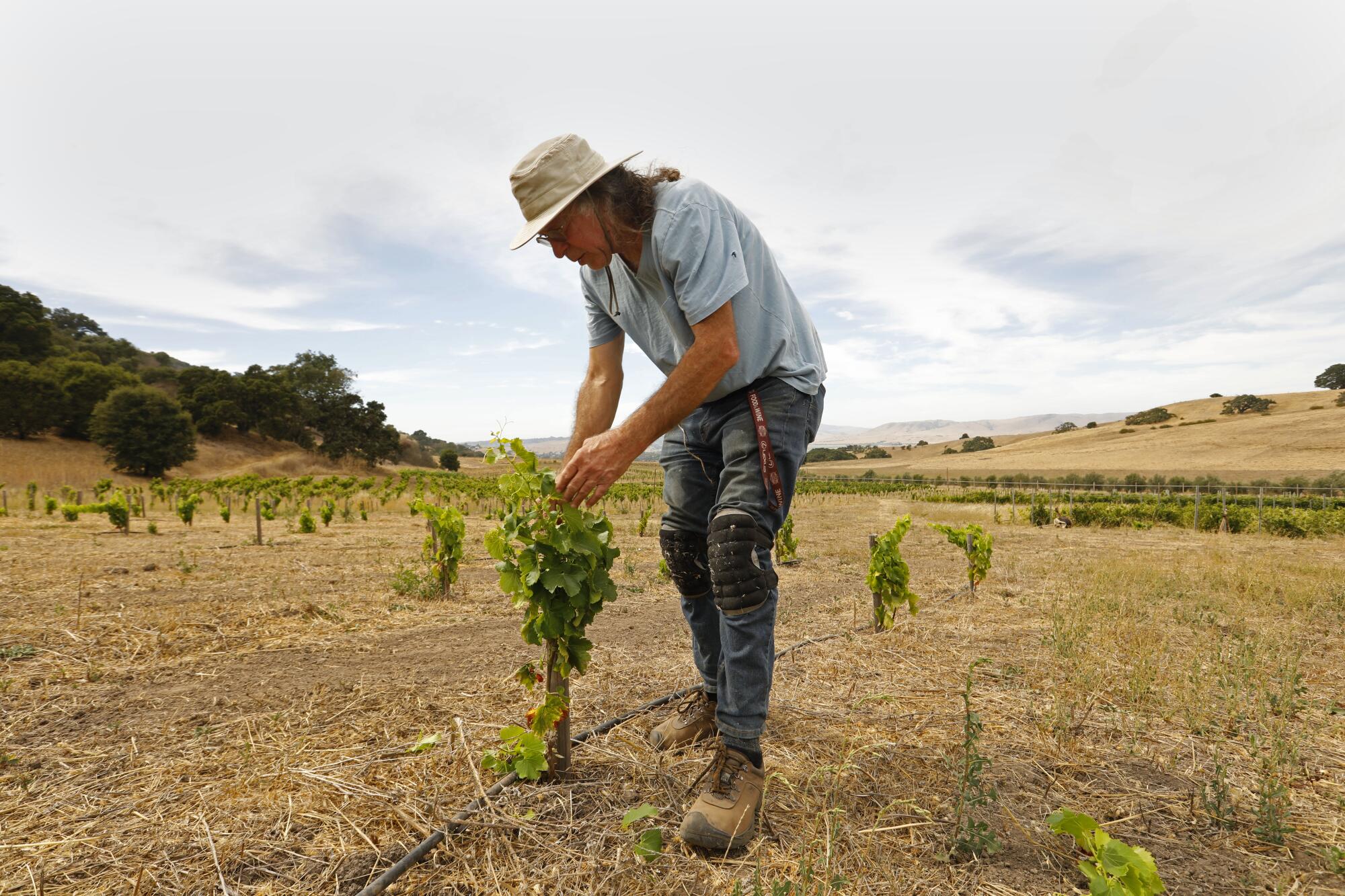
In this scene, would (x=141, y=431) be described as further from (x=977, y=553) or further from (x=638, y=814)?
(x=638, y=814)

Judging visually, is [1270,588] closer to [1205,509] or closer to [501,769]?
[501,769]

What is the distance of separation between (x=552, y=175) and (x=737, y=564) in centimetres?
142

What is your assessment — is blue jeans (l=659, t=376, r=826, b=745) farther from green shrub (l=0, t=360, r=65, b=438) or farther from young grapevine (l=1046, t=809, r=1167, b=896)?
green shrub (l=0, t=360, r=65, b=438)

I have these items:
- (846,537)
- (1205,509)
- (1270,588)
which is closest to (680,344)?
(1270,588)

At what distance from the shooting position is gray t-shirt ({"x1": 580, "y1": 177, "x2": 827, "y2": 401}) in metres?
2.00

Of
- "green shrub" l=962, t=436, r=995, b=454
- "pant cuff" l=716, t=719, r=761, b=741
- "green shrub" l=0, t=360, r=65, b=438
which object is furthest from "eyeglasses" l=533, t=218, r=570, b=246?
"green shrub" l=962, t=436, r=995, b=454

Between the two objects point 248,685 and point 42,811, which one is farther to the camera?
point 248,685

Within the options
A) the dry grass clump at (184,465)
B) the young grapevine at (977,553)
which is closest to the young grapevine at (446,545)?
the young grapevine at (977,553)

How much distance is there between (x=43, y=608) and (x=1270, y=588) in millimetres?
12481

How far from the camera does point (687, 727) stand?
2.67m

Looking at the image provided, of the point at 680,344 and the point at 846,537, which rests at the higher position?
the point at 680,344

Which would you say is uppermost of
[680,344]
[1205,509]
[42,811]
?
[680,344]

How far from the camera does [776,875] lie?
1.82 metres

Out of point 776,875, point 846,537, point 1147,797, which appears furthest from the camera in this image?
point 846,537
